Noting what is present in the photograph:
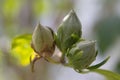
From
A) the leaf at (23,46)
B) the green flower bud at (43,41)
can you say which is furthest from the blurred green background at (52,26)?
the green flower bud at (43,41)

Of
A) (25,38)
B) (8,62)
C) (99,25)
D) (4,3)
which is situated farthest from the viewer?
(4,3)

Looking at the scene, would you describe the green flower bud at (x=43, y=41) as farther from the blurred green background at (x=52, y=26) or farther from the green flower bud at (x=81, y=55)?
the blurred green background at (x=52, y=26)

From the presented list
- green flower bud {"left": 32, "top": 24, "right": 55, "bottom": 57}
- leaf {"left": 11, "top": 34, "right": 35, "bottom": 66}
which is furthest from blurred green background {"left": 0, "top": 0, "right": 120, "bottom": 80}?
green flower bud {"left": 32, "top": 24, "right": 55, "bottom": 57}

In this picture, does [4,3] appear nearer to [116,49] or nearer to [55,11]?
[55,11]

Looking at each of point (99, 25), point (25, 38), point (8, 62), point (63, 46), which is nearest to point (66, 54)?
point (63, 46)

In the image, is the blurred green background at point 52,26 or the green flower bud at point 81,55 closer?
the green flower bud at point 81,55
